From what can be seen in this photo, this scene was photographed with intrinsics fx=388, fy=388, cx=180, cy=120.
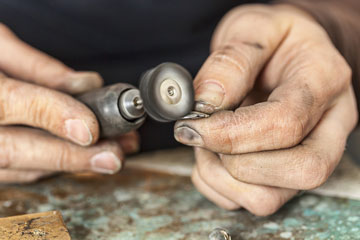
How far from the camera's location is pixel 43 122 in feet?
3.17

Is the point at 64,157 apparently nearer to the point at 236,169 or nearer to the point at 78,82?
the point at 78,82

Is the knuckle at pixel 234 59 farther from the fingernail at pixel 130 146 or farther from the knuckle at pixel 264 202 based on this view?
the fingernail at pixel 130 146

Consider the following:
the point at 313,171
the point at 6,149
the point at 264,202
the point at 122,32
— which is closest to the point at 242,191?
the point at 264,202

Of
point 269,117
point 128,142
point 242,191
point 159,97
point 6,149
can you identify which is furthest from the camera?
point 128,142

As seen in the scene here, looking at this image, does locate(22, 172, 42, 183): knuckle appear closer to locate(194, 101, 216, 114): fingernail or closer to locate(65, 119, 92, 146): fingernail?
locate(65, 119, 92, 146): fingernail

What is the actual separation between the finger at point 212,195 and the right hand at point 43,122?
0.72 feet

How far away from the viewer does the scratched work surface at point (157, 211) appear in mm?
821

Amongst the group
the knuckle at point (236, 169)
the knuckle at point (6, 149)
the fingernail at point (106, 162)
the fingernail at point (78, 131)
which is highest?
the fingernail at point (78, 131)

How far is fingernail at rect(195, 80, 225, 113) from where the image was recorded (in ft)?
2.59

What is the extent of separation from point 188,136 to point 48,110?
38 centimetres

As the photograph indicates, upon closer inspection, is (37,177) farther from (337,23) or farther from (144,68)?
(337,23)

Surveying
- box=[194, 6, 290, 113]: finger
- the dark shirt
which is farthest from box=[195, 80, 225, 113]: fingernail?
the dark shirt

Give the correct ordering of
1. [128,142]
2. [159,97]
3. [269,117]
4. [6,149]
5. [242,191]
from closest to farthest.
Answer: [159,97] < [269,117] < [242,191] < [6,149] < [128,142]

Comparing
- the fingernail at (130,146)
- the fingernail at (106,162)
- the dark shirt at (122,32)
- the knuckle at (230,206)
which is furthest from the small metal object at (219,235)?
the dark shirt at (122,32)
